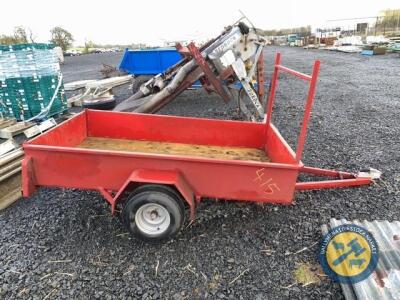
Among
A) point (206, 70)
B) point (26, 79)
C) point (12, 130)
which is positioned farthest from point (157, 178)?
point (26, 79)

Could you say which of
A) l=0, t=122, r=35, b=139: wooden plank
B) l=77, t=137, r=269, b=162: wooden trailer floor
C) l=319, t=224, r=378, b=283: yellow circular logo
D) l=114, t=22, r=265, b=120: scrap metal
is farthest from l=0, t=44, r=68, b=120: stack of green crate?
l=319, t=224, r=378, b=283: yellow circular logo

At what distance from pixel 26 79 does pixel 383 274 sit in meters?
7.00

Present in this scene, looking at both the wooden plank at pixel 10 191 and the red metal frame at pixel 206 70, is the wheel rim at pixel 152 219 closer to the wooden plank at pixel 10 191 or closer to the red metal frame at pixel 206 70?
the wooden plank at pixel 10 191

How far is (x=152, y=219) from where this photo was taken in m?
2.98

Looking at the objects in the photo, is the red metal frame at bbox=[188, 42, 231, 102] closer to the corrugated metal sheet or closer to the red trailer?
the red trailer

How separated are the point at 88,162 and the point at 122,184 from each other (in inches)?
14.4

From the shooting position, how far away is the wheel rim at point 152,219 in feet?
9.51

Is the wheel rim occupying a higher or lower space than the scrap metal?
lower

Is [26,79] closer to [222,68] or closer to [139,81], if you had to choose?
[139,81]

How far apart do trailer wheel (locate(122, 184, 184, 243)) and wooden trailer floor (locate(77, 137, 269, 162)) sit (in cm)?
105

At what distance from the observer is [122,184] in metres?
2.93

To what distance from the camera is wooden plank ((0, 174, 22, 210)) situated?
11.9 ft

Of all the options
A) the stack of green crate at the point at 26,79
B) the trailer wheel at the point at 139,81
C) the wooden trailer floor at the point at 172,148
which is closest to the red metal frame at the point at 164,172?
the wooden trailer floor at the point at 172,148

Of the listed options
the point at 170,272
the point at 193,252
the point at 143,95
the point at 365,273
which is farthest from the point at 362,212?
the point at 143,95
